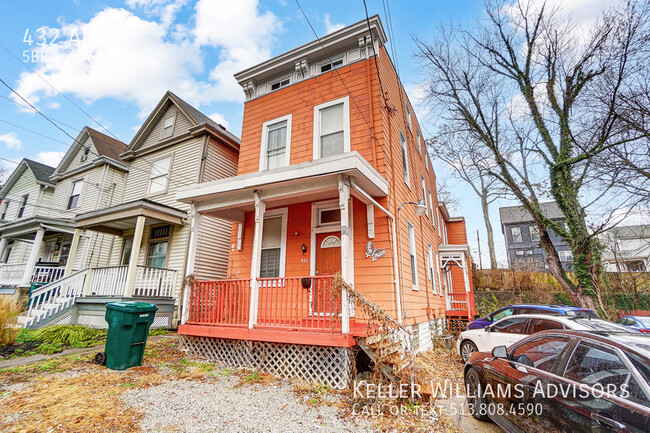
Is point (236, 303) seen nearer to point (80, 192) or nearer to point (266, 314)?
point (266, 314)

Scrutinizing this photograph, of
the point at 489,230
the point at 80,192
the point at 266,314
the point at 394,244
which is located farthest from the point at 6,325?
the point at 489,230

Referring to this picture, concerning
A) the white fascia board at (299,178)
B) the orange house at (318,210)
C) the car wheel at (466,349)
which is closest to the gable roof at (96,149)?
the orange house at (318,210)

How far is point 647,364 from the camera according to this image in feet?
6.84

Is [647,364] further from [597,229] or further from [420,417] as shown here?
[597,229]

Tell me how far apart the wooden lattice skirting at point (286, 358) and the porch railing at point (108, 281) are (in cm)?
499

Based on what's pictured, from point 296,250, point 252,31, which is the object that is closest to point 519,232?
point 296,250

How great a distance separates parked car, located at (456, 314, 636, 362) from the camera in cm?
514

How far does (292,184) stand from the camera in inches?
237

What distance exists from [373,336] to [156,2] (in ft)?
34.7

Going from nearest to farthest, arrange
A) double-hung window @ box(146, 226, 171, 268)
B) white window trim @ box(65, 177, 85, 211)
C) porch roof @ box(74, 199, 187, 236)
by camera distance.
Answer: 1. porch roof @ box(74, 199, 187, 236)
2. double-hung window @ box(146, 226, 171, 268)
3. white window trim @ box(65, 177, 85, 211)

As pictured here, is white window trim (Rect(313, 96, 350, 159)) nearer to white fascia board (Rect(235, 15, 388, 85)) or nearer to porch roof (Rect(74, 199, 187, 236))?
white fascia board (Rect(235, 15, 388, 85))

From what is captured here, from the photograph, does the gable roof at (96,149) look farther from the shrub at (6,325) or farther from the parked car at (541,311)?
the parked car at (541,311)

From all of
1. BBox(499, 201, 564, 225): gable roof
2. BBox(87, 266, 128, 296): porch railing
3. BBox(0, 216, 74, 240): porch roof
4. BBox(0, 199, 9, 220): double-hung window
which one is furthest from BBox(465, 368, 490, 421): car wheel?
BBox(499, 201, 564, 225): gable roof

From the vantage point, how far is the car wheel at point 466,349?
735 cm
